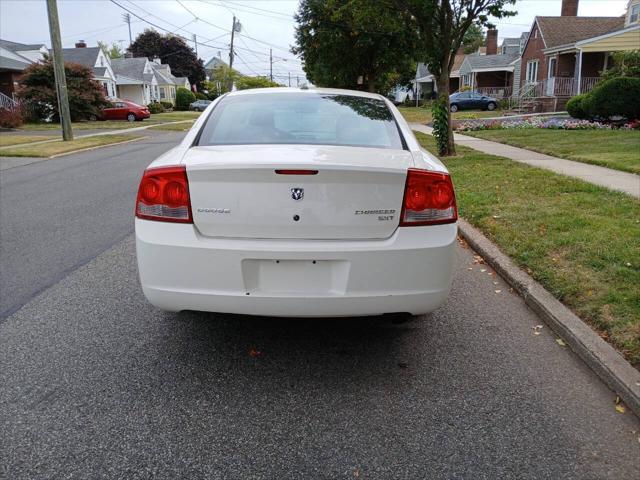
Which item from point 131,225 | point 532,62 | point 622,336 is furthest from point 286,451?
point 532,62

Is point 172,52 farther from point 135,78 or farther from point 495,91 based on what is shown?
point 495,91

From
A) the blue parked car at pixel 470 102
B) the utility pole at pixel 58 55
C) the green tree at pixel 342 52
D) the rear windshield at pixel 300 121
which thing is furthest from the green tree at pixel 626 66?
the rear windshield at pixel 300 121

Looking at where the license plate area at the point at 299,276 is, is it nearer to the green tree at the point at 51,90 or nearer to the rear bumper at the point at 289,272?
the rear bumper at the point at 289,272

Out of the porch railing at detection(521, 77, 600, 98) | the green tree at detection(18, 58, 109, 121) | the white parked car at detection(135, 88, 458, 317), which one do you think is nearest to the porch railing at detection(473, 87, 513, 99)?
the porch railing at detection(521, 77, 600, 98)

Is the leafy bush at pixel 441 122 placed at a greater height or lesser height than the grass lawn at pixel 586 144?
greater

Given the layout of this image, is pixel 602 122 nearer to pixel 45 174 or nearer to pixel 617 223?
pixel 617 223

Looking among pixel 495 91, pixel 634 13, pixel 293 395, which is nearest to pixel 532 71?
pixel 634 13

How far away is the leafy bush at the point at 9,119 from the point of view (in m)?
30.1

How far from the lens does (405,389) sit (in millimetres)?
3281

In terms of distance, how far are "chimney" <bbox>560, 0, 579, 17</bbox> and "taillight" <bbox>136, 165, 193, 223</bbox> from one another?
1810 inches

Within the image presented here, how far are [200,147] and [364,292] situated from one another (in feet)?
4.48

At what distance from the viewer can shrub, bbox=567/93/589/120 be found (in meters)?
21.8

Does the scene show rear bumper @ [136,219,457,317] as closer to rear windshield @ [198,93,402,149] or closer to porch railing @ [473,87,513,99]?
rear windshield @ [198,93,402,149]

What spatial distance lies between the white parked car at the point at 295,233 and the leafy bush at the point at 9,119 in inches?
1226
